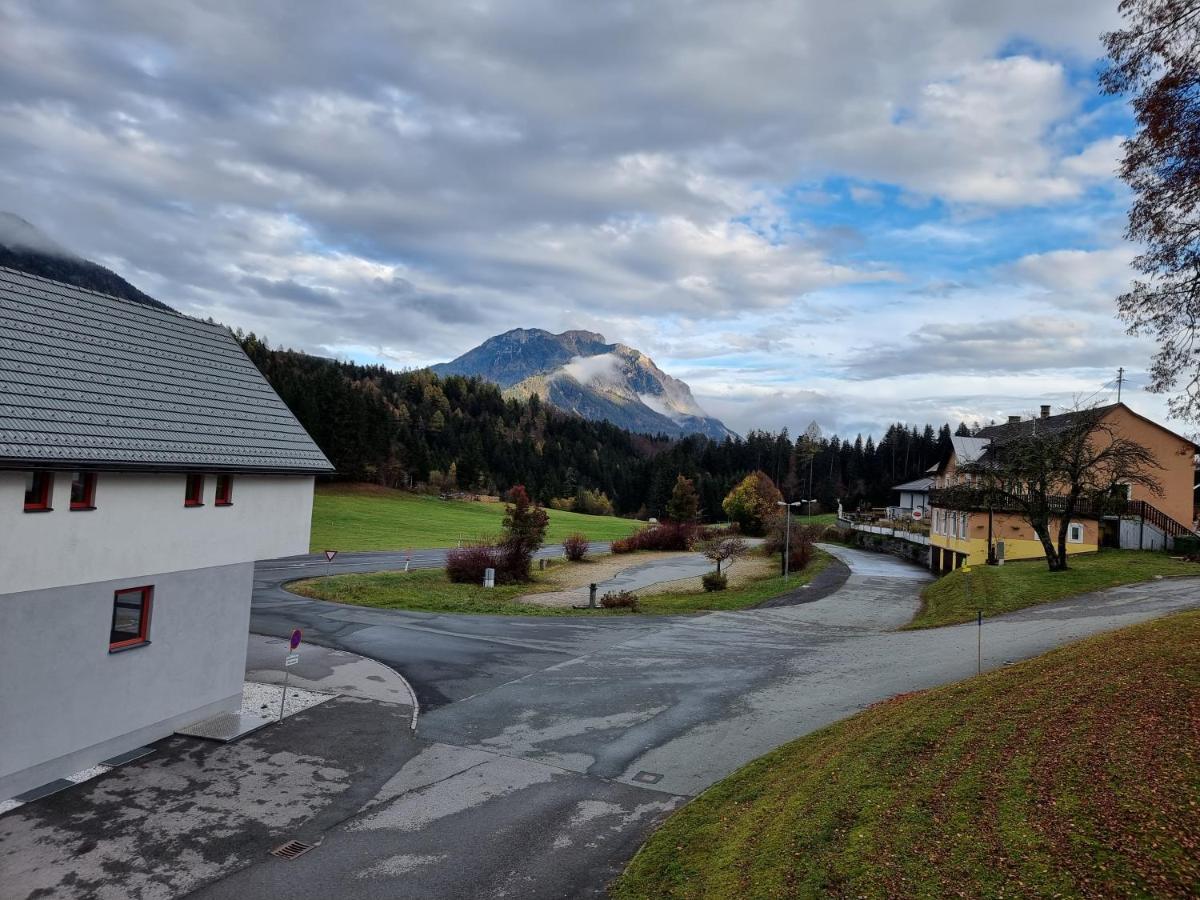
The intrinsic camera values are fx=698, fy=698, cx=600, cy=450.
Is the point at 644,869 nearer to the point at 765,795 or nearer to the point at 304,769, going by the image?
the point at 765,795

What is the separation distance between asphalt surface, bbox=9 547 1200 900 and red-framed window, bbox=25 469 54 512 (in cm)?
520

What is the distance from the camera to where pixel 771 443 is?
163 m

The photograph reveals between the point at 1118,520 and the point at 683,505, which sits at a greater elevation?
the point at 1118,520

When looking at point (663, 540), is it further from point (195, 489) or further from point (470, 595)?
point (195, 489)

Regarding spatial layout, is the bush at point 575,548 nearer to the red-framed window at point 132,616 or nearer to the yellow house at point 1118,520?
the yellow house at point 1118,520

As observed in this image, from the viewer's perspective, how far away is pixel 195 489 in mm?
14953

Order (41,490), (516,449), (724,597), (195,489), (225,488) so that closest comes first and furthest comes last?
1. (41,490)
2. (195,489)
3. (225,488)
4. (724,597)
5. (516,449)

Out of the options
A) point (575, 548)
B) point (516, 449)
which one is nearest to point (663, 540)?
point (575, 548)

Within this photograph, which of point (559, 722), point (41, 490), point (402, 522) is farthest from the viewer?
point (402, 522)

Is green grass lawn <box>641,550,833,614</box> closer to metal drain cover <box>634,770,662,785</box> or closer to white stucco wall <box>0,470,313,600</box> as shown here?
metal drain cover <box>634,770,662,785</box>

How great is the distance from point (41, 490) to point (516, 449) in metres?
128

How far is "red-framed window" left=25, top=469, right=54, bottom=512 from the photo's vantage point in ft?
38.5

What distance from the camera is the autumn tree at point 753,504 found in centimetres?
7612

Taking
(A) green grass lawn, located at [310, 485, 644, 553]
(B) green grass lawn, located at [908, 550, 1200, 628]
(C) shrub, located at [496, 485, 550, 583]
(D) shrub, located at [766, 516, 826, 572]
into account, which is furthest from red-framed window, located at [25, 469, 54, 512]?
(D) shrub, located at [766, 516, 826, 572]
